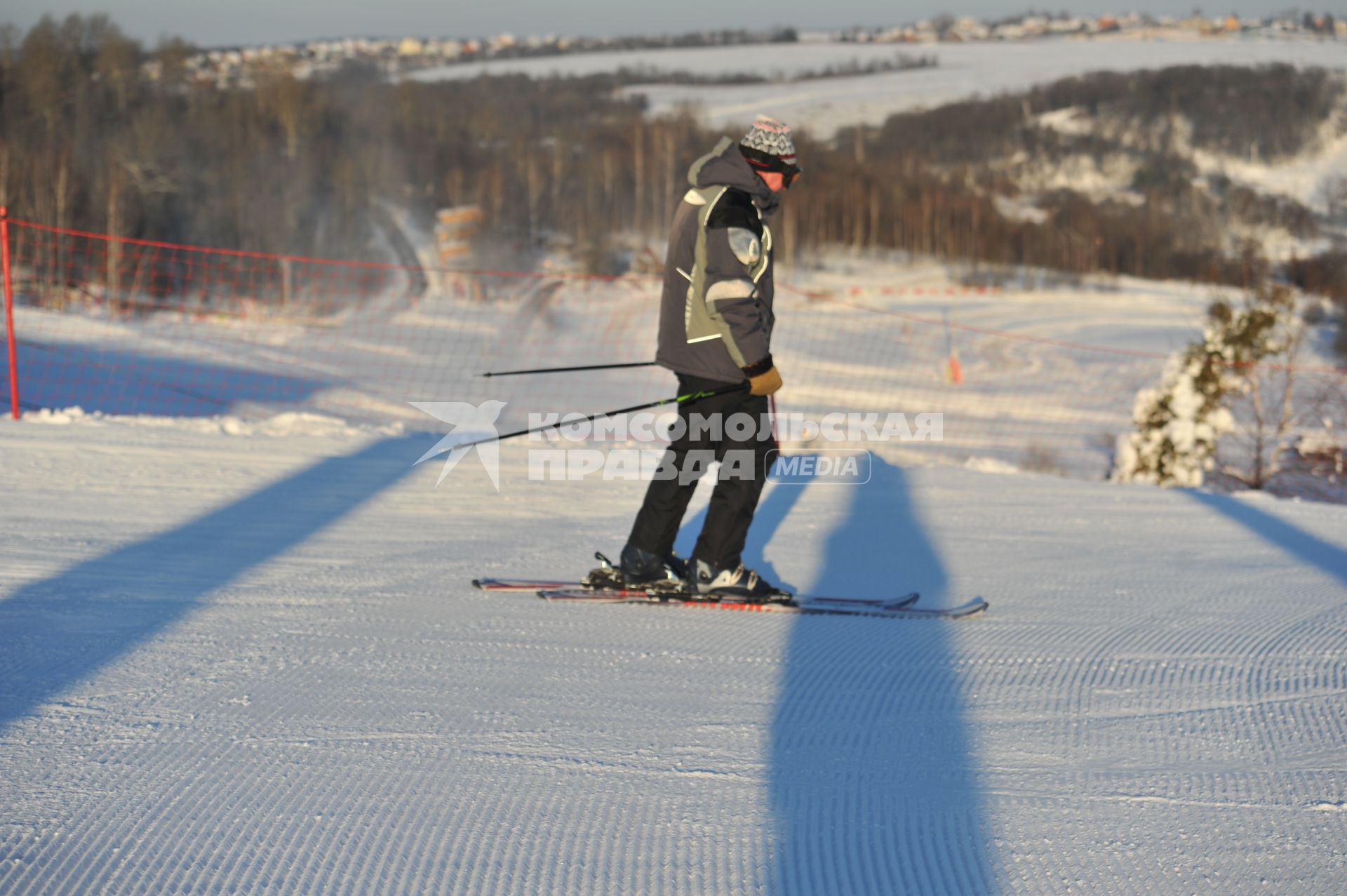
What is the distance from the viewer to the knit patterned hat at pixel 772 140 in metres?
3.52

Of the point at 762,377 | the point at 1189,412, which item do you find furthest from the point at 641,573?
the point at 1189,412

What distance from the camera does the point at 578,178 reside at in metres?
49.9

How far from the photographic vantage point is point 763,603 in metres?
3.85

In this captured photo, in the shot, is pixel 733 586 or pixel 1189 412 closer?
pixel 733 586

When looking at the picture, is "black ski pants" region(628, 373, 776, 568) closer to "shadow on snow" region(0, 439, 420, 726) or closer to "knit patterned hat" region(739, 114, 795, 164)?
"knit patterned hat" region(739, 114, 795, 164)

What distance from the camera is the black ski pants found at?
3697 millimetres

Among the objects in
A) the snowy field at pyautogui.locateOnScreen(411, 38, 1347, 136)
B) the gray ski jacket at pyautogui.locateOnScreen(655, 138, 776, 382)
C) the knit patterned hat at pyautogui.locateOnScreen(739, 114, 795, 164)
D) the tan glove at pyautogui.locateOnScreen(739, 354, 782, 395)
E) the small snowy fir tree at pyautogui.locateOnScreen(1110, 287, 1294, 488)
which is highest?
the snowy field at pyautogui.locateOnScreen(411, 38, 1347, 136)

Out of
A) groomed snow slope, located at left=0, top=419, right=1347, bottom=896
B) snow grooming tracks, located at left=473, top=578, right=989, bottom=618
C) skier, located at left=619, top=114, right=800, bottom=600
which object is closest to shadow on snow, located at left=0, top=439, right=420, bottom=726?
groomed snow slope, located at left=0, top=419, right=1347, bottom=896

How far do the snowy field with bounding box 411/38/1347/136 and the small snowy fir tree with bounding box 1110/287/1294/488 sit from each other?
52.7 metres

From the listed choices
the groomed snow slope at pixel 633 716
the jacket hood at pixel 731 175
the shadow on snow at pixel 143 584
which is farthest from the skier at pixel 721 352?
the shadow on snow at pixel 143 584

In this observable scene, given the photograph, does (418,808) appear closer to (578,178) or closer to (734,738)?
(734,738)

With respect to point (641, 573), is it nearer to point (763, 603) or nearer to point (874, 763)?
point (763, 603)


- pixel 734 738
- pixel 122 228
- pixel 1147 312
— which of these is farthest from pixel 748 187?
pixel 1147 312

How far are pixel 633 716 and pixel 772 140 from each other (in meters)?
1.90
